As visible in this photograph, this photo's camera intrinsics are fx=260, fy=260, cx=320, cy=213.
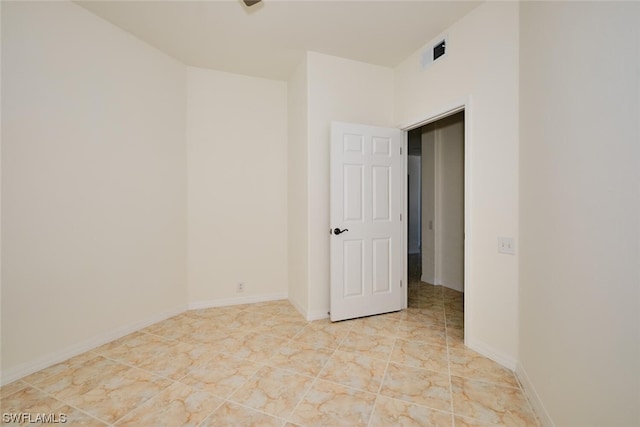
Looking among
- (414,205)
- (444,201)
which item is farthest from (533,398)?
(414,205)

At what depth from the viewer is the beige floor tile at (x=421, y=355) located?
1.99 m

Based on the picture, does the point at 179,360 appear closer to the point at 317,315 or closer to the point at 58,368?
the point at 58,368

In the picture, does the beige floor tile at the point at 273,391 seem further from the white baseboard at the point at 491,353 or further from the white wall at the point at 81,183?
the white wall at the point at 81,183

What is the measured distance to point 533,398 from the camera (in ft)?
5.16

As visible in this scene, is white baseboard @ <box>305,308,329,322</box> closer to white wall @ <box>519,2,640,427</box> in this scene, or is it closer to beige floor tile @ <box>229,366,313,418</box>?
beige floor tile @ <box>229,366,313,418</box>

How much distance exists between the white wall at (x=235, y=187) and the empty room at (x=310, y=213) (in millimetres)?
28

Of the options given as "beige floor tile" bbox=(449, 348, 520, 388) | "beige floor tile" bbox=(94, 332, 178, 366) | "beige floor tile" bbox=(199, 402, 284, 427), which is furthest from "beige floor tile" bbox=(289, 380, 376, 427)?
"beige floor tile" bbox=(94, 332, 178, 366)

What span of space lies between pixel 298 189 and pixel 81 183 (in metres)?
2.01

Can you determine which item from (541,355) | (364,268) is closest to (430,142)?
(364,268)

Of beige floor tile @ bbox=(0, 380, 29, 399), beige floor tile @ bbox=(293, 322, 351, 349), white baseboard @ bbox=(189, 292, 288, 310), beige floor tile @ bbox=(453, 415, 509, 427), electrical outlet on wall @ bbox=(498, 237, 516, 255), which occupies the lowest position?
Answer: beige floor tile @ bbox=(293, 322, 351, 349)

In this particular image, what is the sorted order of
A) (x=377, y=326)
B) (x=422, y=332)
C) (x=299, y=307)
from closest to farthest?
(x=422, y=332) < (x=377, y=326) < (x=299, y=307)

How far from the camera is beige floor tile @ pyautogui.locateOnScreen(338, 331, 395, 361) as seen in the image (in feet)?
7.14

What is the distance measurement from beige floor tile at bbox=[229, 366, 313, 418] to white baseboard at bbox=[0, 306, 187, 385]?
1547mm

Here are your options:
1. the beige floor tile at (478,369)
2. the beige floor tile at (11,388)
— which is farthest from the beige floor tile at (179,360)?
the beige floor tile at (478,369)
